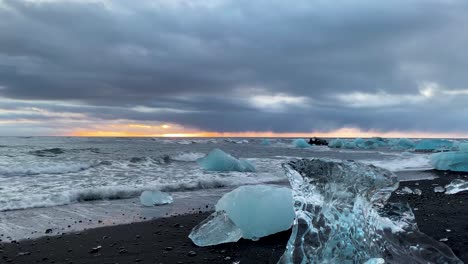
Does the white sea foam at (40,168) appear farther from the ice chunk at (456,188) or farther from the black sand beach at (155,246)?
the ice chunk at (456,188)

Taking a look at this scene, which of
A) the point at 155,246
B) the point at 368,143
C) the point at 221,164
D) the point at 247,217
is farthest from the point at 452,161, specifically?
the point at 368,143

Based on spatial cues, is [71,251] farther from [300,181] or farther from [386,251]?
[386,251]

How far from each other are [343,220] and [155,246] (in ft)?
7.84

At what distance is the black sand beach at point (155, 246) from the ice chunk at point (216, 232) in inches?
3.8

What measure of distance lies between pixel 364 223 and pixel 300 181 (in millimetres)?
645

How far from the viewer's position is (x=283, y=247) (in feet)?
13.2

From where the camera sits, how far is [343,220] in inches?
117

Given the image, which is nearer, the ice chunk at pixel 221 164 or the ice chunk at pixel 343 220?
the ice chunk at pixel 343 220

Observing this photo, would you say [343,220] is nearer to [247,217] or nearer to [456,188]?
[247,217]

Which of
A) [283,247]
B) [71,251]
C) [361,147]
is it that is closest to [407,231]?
[283,247]

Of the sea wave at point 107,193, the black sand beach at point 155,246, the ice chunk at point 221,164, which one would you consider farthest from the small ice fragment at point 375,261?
the ice chunk at point 221,164

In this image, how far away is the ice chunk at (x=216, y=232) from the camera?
418 cm

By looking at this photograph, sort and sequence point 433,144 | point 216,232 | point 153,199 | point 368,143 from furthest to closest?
1. point 368,143
2. point 433,144
3. point 153,199
4. point 216,232

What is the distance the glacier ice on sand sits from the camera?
4266 mm
